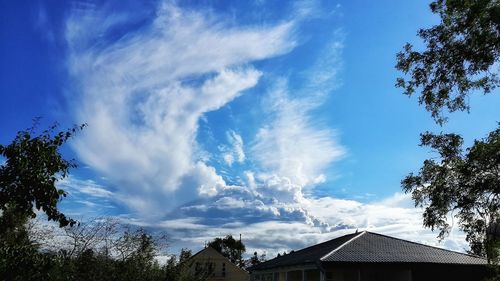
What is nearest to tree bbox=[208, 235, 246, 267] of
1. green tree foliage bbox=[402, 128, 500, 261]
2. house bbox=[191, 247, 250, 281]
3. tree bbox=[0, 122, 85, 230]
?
house bbox=[191, 247, 250, 281]

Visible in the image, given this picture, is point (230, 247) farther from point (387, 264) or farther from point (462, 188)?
point (462, 188)

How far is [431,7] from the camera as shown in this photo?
11.4 m

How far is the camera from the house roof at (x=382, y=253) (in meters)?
24.1

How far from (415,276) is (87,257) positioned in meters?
20.4

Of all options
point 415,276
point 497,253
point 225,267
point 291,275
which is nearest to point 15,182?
point 497,253

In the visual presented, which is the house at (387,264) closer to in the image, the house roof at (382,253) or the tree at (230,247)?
the house roof at (382,253)

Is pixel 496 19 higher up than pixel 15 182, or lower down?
higher up

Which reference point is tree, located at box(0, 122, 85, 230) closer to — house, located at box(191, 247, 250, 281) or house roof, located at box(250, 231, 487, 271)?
house roof, located at box(250, 231, 487, 271)

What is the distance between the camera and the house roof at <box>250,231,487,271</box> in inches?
948

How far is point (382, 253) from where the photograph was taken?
2583cm

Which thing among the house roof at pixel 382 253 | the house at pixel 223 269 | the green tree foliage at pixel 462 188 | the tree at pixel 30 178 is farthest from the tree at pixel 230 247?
the tree at pixel 30 178

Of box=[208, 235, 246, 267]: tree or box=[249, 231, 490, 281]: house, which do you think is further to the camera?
box=[208, 235, 246, 267]: tree

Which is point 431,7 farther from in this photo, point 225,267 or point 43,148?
point 225,267

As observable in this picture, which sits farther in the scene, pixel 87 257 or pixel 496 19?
pixel 87 257
